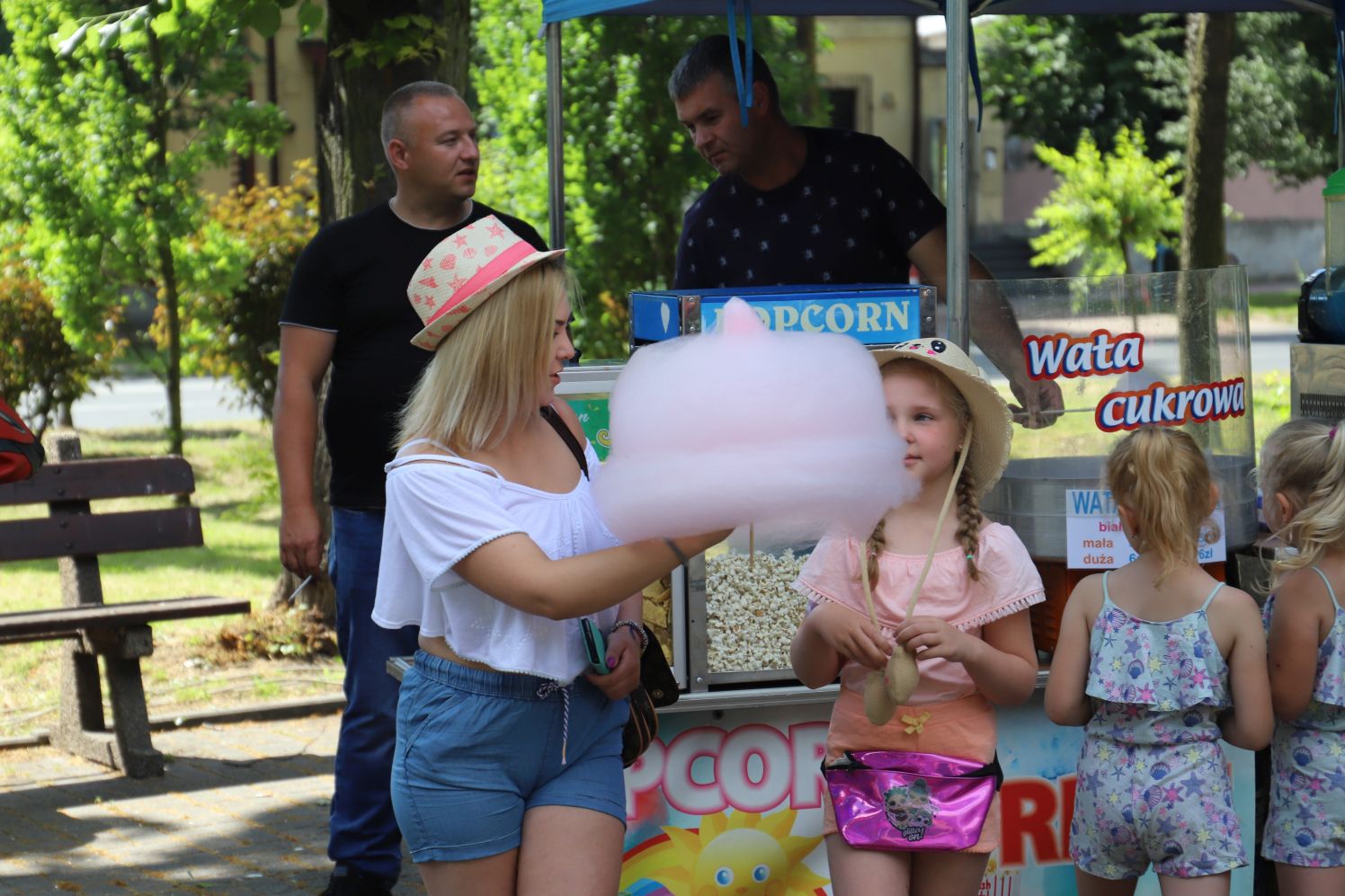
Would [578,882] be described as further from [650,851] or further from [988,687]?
[650,851]

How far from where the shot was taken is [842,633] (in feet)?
8.46

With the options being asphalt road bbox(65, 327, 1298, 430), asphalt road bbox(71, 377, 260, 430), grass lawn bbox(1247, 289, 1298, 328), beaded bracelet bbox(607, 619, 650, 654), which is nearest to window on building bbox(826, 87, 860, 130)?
grass lawn bbox(1247, 289, 1298, 328)

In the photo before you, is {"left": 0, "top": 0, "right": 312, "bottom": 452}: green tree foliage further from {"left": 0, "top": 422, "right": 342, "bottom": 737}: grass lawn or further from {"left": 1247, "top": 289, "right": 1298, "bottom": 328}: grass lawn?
{"left": 1247, "top": 289, "right": 1298, "bottom": 328}: grass lawn

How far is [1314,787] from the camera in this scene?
2.97m

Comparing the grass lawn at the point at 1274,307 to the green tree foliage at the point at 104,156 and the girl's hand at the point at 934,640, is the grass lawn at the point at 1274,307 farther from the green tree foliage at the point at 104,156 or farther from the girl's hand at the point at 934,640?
the girl's hand at the point at 934,640

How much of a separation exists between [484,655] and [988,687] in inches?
34.4

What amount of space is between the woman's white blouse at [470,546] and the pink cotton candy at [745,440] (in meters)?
0.25

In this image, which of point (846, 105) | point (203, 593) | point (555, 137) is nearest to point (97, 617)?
→ point (555, 137)

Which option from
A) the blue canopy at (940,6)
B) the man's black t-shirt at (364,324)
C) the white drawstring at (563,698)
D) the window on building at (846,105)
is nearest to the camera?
the white drawstring at (563,698)

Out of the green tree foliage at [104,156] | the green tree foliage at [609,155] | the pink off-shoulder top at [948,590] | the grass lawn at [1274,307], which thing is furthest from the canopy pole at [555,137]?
the grass lawn at [1274,307]

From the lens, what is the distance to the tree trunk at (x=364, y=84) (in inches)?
214

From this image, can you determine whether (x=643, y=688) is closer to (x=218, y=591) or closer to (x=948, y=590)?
(x=948, y=590)

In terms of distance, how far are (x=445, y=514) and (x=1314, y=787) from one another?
1798 mm

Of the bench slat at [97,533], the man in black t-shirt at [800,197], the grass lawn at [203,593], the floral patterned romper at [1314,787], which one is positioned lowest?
the grass lawn at [203,593]
